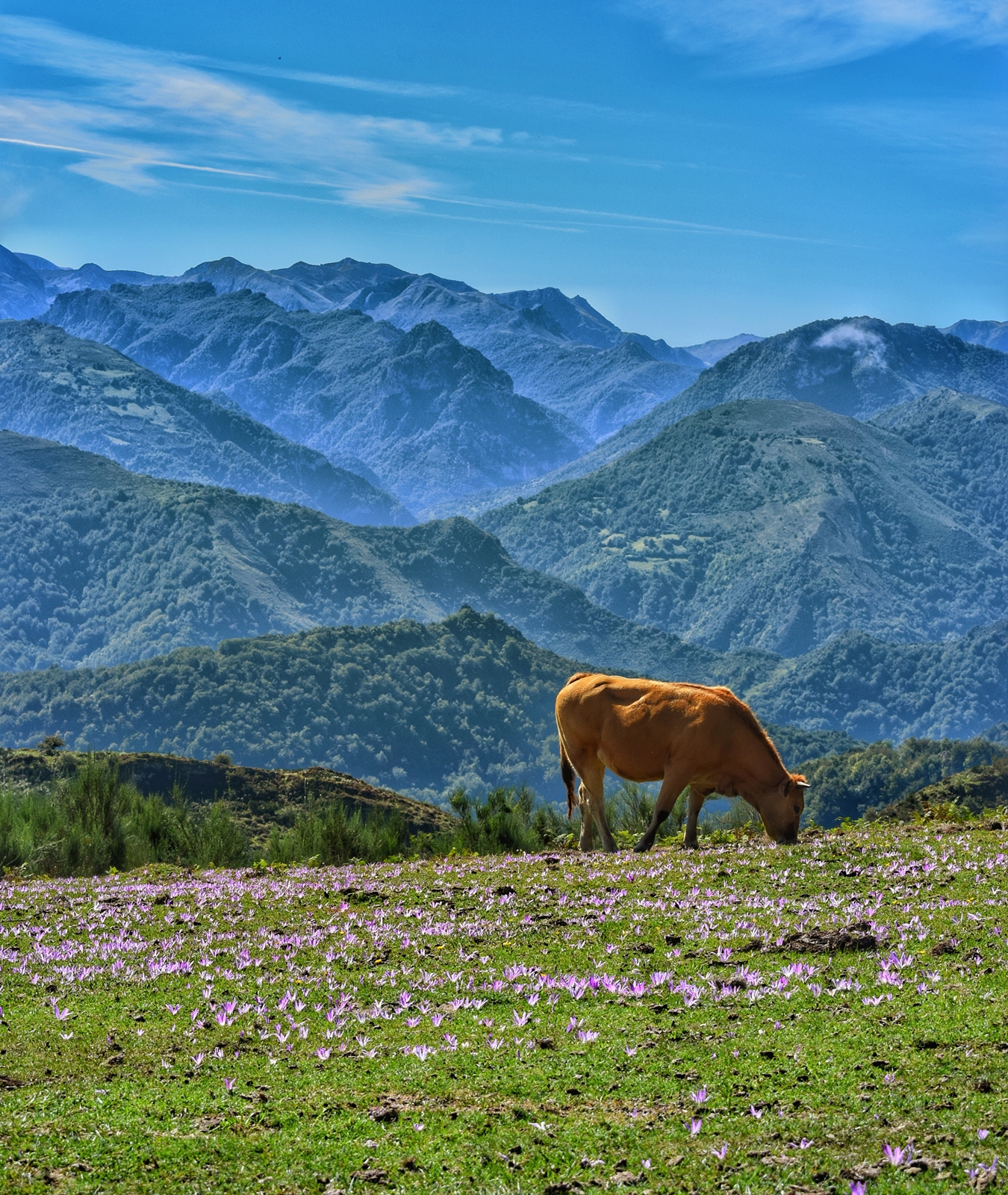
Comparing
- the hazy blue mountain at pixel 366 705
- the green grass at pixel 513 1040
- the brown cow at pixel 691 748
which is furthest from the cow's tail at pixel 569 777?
Result: the hazy blue mountain at pixel 366 705

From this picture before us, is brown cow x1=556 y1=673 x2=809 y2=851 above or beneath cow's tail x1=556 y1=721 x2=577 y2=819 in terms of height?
above

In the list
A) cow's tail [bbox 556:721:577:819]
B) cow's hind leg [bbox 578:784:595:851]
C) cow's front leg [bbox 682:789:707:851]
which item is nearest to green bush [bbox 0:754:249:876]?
cow's tail [bbox 556:721:577:819]

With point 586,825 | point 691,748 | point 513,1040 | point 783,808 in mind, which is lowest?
point 586,825

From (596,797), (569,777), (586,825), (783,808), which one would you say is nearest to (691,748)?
(783,808)

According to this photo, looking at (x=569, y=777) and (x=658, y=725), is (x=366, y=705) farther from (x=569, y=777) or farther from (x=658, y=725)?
(x=658, y=725)

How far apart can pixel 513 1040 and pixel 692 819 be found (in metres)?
9.33

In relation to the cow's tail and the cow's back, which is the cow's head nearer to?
the cow's back

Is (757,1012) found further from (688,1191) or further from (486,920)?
(486,920)

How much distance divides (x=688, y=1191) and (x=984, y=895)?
6697 millimetres

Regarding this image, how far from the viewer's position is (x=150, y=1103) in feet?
19.3

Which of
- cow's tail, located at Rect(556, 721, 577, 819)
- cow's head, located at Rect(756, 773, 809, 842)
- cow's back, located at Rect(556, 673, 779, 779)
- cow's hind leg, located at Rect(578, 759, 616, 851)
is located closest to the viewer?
cow's back, located at Rect(556, 673, 779, 779)

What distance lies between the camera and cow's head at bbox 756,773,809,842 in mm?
15312

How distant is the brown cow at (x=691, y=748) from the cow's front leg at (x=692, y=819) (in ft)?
0.04

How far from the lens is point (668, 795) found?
15297 millimetres
